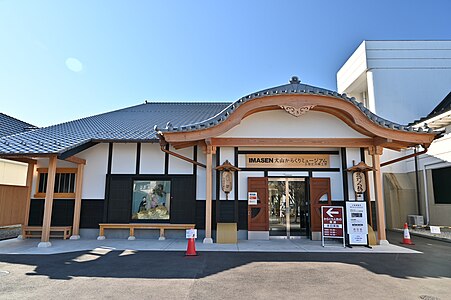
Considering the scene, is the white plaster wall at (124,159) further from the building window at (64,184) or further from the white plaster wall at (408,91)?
the white plaster wall at (408,91)

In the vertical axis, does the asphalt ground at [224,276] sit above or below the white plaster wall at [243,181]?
below

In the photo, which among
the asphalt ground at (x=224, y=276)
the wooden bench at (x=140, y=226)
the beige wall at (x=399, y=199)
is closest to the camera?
the asphalt ground at (x=224, y=276)

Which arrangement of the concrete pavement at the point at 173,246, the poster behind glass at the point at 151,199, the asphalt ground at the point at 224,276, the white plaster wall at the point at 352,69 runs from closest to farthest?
1. the asphalt ground at the point at 224,276
2. the concrete pavement at the point at 173,246
3. the poster behind glass at the point at 151,199
4. the white plaster wall at the point at 352,69

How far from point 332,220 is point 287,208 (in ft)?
5.51

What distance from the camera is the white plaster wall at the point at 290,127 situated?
9.48 m

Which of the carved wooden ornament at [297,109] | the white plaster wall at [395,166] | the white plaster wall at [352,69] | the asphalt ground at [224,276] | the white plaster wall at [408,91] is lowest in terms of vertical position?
the asphalt ground at [224,276]

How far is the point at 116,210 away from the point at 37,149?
3.16m

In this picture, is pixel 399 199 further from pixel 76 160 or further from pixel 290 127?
pixel 76 160

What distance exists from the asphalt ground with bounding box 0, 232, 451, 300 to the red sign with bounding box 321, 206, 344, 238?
108cm

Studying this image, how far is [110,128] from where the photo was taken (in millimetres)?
11086

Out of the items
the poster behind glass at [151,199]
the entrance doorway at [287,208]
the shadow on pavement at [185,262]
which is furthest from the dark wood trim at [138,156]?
the entrance doorway at [287,208]

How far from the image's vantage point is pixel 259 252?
7.55 m

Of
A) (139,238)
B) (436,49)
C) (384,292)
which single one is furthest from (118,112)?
(436,49)

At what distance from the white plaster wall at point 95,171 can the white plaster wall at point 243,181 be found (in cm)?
475
